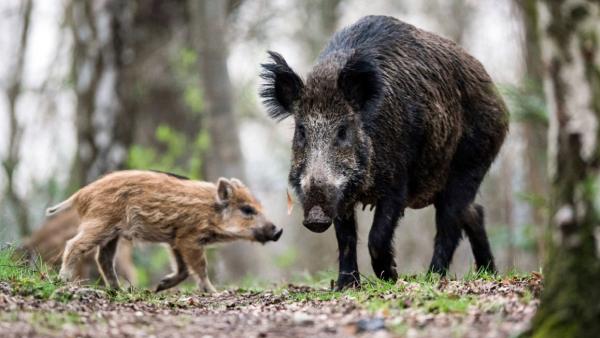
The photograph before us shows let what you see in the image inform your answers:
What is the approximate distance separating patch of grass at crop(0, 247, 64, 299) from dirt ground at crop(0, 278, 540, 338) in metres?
0.09

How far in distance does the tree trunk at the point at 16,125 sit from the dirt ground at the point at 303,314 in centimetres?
1156

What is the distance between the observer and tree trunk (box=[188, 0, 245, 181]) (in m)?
17.0

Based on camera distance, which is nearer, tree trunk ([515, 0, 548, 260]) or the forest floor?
the forest floor

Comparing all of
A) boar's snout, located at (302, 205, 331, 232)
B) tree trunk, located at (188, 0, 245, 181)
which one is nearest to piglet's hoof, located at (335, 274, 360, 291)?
boar's snout, located at (302, 205, 331, 232)

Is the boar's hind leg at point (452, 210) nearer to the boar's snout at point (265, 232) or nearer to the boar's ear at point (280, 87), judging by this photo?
the boar's ear at point (280, 87)

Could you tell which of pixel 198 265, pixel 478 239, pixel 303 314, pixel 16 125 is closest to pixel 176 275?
pixel 198 265

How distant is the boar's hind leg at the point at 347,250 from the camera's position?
8266 millimetres

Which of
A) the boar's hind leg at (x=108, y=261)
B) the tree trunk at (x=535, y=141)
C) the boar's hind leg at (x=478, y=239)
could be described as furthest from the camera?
→ the tree trunk at (x=535, y=141)

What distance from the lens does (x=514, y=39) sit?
1622cm

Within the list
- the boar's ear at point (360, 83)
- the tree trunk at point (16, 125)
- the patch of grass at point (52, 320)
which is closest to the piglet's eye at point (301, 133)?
the boar's ear at point (360, 83)

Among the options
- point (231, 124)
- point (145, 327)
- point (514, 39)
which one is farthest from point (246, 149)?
point (145, 327)

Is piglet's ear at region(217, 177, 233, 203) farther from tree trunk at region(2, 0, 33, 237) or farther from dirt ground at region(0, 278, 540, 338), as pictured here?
tree trunk at region(2, 0, 33, 237)

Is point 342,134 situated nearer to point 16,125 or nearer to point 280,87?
point 280,87

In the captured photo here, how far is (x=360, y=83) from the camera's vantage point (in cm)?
834
